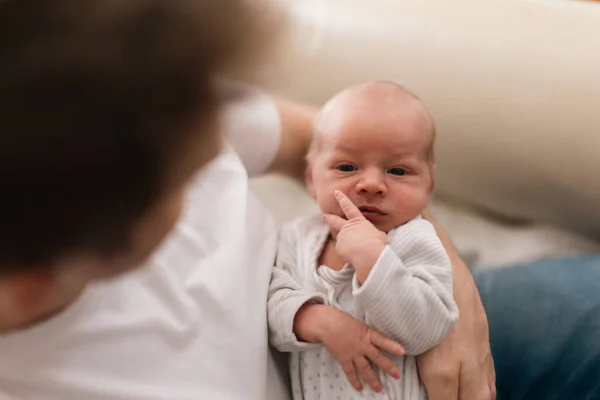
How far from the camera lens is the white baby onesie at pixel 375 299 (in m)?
0.65

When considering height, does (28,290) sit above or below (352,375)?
above

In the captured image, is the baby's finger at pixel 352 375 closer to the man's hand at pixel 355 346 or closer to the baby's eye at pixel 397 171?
the man's hand at pixel 355 346

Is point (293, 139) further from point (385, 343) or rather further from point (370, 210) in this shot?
point (385, 343)

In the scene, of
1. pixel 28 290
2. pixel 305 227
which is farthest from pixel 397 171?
pixel 28 290

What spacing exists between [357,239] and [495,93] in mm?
415

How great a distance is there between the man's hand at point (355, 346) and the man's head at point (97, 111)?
0.98 ft

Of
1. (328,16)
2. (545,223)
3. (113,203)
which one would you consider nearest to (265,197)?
(328,16)

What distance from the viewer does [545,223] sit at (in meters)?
1.05

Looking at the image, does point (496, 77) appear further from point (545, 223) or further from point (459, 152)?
point (545, 223)

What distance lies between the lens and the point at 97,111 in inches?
15.1

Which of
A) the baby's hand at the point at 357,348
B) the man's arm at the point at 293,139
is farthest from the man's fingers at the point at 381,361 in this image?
the man's arm at the point at 293,139

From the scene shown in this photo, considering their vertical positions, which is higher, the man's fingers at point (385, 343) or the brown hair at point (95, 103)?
the brown hair at point (95, 103)

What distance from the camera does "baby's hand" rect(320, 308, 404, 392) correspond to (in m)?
0.68

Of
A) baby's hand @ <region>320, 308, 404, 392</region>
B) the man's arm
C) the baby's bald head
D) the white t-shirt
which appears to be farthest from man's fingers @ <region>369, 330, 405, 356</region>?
the man's arm
